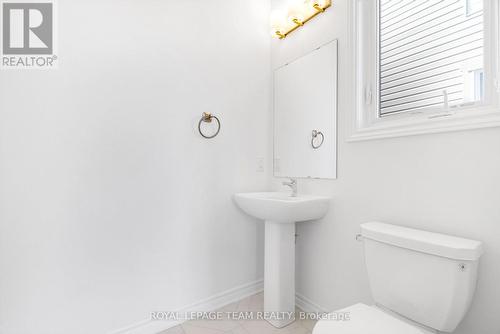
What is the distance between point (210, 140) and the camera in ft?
6.04

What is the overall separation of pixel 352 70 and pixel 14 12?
5.85 ft

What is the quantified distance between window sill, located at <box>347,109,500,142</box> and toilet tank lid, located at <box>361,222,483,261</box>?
1.48 ft

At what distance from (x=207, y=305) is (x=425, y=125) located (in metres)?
1.72

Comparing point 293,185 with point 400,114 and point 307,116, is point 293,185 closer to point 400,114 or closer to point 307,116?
point 307,116

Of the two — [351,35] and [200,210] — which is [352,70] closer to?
[351,35]

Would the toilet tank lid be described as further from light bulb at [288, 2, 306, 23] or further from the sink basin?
light bulb at [288, 2, 306, 23]

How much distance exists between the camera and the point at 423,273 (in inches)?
40.0

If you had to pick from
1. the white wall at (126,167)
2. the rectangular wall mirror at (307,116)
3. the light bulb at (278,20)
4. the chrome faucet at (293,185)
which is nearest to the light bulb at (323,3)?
the rectangular wall mirror at (307,116)

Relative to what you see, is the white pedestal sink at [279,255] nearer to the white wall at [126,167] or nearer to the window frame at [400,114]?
the white wall at [126,167]

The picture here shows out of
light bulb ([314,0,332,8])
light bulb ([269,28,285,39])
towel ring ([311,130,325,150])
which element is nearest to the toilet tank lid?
towel ring ([311,130,325,150])

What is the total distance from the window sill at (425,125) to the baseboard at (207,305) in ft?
4.49

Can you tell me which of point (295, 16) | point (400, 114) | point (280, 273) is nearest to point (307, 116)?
point (400, 114)

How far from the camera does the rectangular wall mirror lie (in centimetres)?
167

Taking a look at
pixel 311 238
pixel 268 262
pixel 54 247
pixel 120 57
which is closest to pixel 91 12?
pixel 120 57
